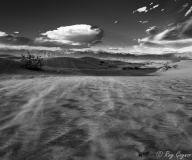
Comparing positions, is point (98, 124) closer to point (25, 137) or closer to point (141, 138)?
point (141, 138)

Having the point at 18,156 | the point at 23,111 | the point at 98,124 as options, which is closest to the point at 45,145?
the point at 18,156

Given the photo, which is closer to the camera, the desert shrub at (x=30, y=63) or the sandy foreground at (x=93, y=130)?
the sandy foreground at (x=93, y=130)

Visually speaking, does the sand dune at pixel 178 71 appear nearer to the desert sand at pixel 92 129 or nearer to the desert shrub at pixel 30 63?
the desert sand at pixel 92 129

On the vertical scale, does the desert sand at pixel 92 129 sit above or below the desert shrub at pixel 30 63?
below

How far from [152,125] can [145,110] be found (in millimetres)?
617

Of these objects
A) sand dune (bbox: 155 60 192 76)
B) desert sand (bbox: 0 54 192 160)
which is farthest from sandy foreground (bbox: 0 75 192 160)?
sand dune (bbox: 155 60 192 76)

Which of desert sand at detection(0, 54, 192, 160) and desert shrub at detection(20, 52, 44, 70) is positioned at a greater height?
desert shrub at detection(20, 52, 44, 70)

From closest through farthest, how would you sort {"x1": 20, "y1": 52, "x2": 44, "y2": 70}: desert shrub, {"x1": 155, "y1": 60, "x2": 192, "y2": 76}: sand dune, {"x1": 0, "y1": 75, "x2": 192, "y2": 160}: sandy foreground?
{"x1": 0, "y1": 75, "x2": 192, "y2": 160}: sandy foreground, {"x1": 155, "y1": 60, "x2": 192, "y2": 76}: sand dune, {"x1": 20, "y1": 52, "x2": 44, "y2": 70}: desert shrub

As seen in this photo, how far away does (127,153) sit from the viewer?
4.79 ft

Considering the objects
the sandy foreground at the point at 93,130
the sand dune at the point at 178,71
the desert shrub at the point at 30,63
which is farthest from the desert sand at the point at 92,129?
the desert shrub at the point at 30,63

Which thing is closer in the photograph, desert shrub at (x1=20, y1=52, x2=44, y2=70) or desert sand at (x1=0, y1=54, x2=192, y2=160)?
desert sand at (x1=0, y1=54, x2=192, y2=160)

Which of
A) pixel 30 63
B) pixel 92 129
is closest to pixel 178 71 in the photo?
pixel 92 129

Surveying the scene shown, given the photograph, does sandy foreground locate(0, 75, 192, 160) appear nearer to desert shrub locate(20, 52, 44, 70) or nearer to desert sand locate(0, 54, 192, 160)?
desert sand locate(0, 54, 192, 160)

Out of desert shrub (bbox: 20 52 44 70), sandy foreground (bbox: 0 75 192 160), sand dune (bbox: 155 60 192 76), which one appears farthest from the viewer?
desert shrub (bbox: 20 52 44 70)
